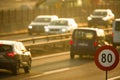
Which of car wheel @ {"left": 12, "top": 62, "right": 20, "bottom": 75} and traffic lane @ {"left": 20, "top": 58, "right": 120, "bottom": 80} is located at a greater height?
car wheel @ {"left": 12, "top": 62, "right": 20, "bottom": 75}

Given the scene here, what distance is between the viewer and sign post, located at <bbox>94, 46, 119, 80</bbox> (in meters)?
14.0

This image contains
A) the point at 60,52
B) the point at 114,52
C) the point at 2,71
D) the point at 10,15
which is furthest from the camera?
the point at 10,15

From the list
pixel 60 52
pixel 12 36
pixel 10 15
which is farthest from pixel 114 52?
pixel 10 15

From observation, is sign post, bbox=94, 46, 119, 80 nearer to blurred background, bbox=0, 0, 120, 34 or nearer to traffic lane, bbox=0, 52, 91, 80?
traffic lane, bbox=0, 52, 91, 80

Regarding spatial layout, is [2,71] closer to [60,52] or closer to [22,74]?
[22,74]

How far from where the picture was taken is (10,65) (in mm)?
23625

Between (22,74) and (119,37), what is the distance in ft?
40.2

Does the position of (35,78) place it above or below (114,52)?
below

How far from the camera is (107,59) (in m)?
14.1

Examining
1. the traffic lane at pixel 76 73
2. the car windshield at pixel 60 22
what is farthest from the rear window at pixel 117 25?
the car windshield at pixel 60 22

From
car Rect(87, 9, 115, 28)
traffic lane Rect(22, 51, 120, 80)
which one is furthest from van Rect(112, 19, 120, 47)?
car Rect(87, 9, 115, 28)

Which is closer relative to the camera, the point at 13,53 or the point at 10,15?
the point at 13,53

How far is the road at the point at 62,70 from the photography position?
24.0 metres

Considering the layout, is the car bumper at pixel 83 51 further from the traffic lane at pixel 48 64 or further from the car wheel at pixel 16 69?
the car wheel at pixel 16 69
